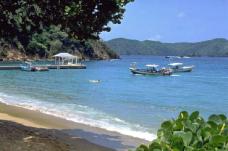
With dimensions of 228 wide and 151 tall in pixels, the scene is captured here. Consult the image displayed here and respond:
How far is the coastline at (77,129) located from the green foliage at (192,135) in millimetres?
10310

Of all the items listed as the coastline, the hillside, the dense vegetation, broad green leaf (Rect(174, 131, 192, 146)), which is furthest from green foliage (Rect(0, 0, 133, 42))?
the hillside

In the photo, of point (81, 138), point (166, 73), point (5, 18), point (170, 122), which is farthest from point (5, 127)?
point (166, 73)

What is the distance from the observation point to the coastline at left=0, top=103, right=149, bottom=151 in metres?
14.5

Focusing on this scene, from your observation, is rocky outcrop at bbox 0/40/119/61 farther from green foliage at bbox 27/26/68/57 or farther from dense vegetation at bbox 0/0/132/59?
dense vegetation at bbox 0/0/132/59

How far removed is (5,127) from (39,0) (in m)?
4.28

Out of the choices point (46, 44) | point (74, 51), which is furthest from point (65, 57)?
point (74, 51)

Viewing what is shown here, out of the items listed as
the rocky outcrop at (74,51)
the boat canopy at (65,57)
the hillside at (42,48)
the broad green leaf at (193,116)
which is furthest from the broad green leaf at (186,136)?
the hillside at (42,48)

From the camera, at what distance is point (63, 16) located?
10516mm

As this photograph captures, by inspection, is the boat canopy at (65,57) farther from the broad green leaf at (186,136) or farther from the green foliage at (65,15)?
the broad green leaf at (186,136)

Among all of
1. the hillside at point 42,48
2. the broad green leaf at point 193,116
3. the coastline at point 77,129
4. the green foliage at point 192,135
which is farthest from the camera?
the hillside at point 42,48

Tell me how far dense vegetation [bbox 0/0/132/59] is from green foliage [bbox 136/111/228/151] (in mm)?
6873

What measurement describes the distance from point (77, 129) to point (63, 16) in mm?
7266

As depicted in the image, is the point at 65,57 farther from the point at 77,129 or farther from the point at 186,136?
the point at 186,136

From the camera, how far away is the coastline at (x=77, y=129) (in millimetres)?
14500
